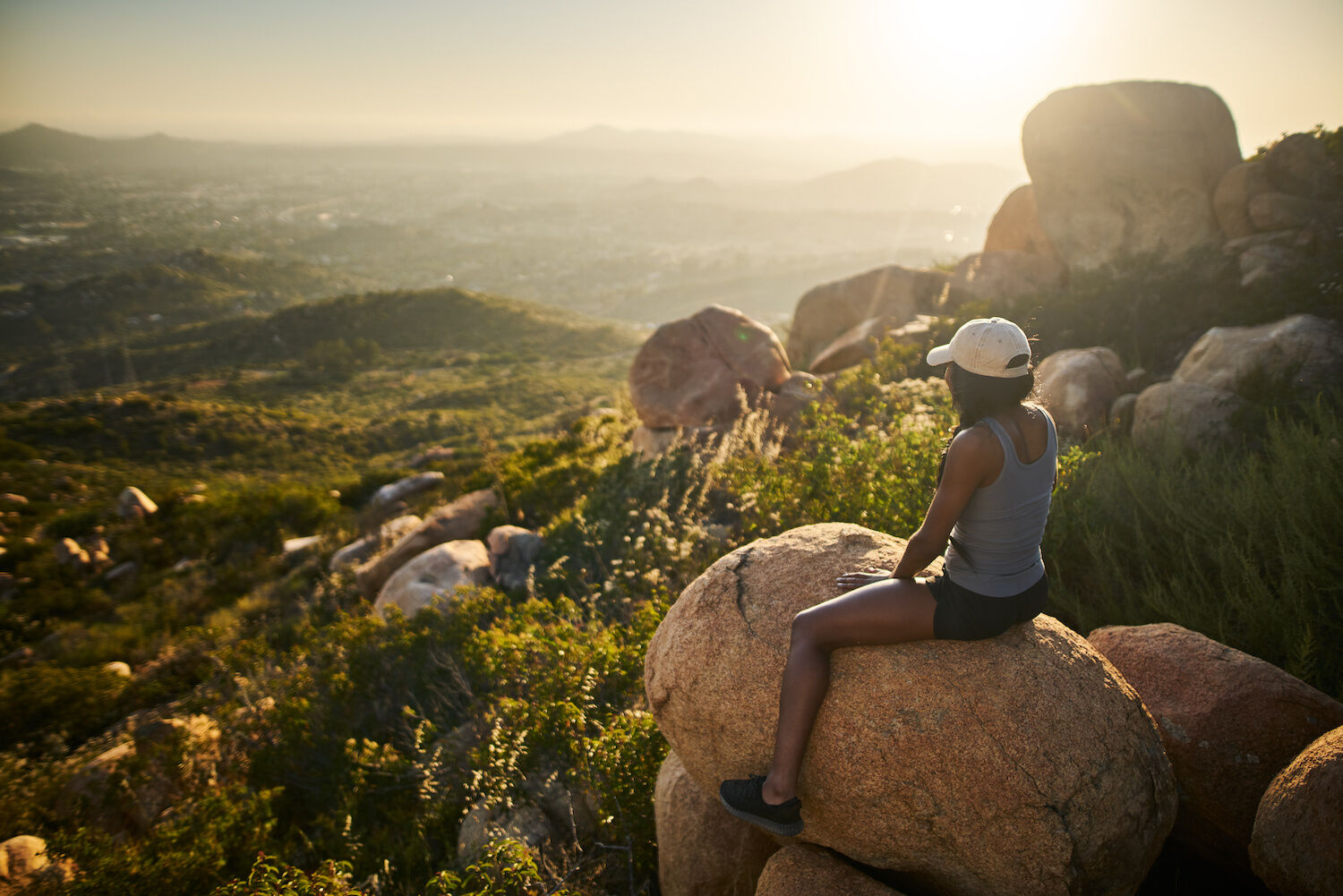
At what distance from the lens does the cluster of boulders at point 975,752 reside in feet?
7.96

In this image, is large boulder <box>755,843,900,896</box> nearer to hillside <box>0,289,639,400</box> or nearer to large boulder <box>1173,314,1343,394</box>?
large boulder <box>1173,314,1343,394</box>

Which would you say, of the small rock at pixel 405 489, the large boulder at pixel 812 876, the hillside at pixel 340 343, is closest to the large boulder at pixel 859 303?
the small rock at pixel 405 489

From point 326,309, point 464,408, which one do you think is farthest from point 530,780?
point 326,309

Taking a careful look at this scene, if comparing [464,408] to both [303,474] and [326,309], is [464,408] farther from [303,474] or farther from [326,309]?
[326,309]

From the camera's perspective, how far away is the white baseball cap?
2420mm

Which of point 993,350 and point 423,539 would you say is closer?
point 993,350

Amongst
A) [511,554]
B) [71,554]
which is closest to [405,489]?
[71,554]

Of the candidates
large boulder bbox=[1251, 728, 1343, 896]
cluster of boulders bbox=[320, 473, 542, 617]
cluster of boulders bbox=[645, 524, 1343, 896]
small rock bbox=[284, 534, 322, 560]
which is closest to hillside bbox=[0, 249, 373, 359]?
small rock bbox=[284, 534, 322, 560]

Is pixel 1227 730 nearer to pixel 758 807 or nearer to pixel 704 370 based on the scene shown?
pixel 758 807

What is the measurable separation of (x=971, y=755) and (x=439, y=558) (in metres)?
7.83

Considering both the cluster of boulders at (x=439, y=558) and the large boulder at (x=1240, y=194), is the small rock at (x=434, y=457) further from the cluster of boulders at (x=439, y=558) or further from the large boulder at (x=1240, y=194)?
the large boulder at (x=1240, y=194)

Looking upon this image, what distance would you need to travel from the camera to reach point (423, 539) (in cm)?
1066

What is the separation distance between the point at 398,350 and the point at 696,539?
7220 centimetres

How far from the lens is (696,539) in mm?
6113
